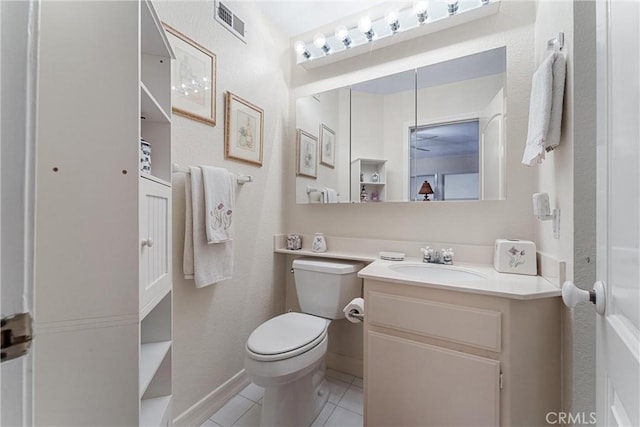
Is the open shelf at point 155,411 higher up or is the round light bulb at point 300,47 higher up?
the round light bulb at point 300,47

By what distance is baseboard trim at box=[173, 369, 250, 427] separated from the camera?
1219 mm

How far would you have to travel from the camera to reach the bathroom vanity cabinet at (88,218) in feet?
1.79

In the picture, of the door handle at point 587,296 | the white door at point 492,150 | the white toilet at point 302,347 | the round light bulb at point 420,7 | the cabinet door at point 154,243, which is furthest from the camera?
the round light bulb at point 420,7

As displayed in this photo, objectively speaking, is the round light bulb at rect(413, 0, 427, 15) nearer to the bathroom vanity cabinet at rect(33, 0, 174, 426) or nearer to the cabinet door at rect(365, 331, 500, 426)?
the bathroom vanity cabinet at rect(33, 0, 174, 426)

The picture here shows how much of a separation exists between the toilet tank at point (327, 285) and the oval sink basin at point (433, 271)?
308 mm

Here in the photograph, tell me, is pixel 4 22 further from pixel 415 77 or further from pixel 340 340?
pixel 340 340

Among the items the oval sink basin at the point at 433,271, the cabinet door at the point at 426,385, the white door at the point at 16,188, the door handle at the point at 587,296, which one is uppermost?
the white door at the point at 16,188

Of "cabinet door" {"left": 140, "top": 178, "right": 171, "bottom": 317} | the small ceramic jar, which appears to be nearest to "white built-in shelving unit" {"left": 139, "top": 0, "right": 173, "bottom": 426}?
"cabinet door" {"left": 140, "top": 178, "right": 171, "bottom": 317}

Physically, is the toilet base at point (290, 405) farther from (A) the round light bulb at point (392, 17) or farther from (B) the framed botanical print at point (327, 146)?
(A) the round light bulb at point (392, 17)

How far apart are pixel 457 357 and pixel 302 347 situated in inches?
25.6

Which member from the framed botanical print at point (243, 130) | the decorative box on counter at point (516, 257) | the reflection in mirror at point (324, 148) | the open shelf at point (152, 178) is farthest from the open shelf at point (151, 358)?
the decorative box on counter at point (516, 257)

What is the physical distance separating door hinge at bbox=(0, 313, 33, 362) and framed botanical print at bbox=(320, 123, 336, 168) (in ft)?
5.28

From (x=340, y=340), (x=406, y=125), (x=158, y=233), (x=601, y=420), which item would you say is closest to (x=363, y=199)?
(x=406, y=125)

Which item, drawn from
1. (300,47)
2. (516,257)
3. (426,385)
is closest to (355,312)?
(426,385)
